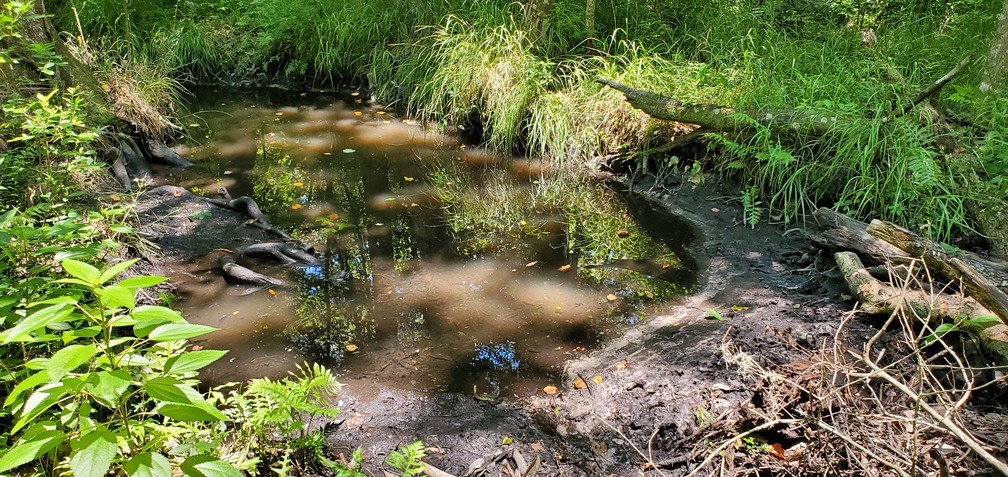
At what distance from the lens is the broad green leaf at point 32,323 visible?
4.58 feet

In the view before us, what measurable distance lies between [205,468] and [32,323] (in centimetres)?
54

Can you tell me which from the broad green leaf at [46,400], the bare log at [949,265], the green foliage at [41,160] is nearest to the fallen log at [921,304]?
the bare log at [949,265]

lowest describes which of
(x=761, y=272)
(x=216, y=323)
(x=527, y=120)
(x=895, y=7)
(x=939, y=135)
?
(x=216, y=323)

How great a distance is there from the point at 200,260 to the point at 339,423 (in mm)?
2127

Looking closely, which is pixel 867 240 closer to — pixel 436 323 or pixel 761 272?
pixel 761 272

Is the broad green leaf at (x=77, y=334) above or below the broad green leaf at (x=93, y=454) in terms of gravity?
above

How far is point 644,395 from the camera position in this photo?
292 centimetres

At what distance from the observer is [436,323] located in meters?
3.60

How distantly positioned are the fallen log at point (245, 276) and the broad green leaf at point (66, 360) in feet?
8.42

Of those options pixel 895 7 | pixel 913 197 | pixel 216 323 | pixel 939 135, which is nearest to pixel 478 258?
pixel 216 323

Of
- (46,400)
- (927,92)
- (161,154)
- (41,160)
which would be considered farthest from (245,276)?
(927,92)

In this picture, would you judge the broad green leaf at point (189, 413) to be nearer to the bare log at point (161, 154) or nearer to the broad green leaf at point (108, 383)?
the broad green leaf at point (108, 383)

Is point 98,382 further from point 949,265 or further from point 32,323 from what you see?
point 949,265

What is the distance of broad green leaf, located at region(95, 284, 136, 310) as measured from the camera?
1.41 m
